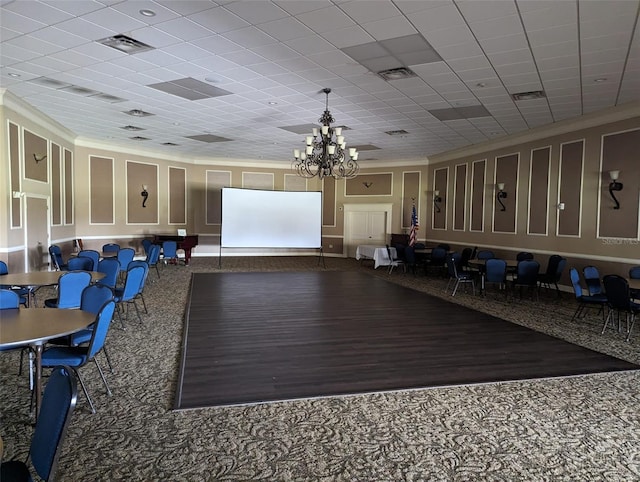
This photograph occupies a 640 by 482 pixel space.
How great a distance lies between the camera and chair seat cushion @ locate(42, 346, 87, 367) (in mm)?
3117

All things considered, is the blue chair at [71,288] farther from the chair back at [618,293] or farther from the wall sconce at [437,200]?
the wall sconce at [437,200]

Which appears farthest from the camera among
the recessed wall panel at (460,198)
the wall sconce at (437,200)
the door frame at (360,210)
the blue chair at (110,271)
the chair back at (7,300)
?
the door frame at (360,210)

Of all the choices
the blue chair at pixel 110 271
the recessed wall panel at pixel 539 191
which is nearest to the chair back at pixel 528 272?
the recessed wall panel at pixel 539 191

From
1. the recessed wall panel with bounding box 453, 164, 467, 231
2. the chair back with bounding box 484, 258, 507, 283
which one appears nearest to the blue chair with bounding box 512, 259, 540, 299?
the chair back with bounding box 484, 258, 507, 283

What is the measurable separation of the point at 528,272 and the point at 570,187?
8.56ft

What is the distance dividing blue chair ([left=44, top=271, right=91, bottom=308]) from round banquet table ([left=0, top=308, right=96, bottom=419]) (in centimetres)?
103

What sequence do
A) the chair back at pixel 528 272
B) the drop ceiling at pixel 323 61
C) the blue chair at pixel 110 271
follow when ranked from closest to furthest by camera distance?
the drop ceiling at pixel 323 61
the blue chair at pixel 110 271
the chair back at pixel 528 272

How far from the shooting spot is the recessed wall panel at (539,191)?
9344mm

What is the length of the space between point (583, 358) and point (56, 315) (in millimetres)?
5203

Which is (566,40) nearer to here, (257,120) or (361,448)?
(361,448)

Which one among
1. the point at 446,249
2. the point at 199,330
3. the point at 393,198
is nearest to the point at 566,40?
the point at 199,330

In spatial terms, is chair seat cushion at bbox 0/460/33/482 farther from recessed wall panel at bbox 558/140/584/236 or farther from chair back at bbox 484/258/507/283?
recessed wall panel at bbox 558/140/584/236

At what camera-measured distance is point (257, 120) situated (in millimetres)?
9305

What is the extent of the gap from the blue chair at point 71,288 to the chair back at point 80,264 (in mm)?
1889
